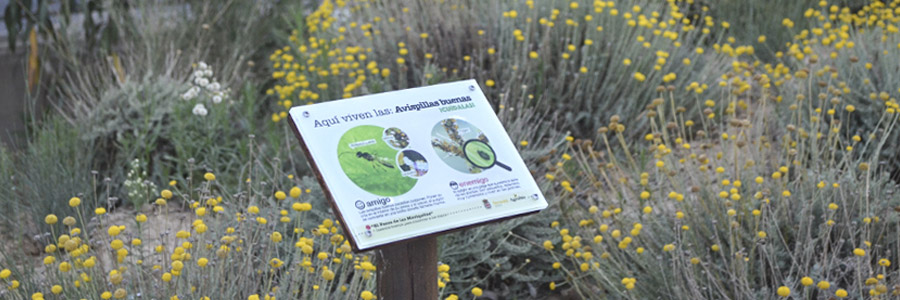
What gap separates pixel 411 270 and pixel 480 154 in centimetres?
34

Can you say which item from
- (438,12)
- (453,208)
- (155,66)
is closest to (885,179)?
(453,208)

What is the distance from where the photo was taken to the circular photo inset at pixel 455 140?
229 centimetres

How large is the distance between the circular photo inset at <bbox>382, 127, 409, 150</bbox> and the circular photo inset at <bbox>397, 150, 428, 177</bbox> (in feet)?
0.08

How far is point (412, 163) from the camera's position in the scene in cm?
223

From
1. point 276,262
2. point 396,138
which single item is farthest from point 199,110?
point 396,138

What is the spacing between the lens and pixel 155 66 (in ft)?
18.8

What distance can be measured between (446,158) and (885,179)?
6.45ft

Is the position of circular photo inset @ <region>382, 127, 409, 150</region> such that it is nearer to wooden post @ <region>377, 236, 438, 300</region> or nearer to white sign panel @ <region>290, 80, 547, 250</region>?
white sign panel @ <region>290, 80, 547, 250</region>

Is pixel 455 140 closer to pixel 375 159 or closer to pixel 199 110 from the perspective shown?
pixel 375 159

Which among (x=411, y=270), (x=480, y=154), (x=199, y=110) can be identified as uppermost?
(x=480, y=154)

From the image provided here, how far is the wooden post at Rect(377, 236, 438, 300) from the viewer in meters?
2.25

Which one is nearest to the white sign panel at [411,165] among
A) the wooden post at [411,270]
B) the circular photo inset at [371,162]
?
the circular photo inset at [371,162]

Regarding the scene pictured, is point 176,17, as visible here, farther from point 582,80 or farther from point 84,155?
point 582,80

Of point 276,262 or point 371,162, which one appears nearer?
point 371,162
